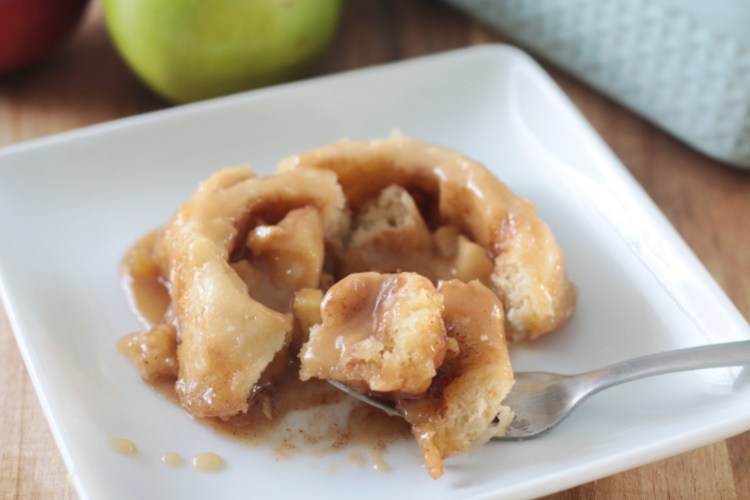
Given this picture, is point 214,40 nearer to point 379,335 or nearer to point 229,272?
point 229,272

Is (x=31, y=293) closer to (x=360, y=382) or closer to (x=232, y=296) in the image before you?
(x=232, y=296)

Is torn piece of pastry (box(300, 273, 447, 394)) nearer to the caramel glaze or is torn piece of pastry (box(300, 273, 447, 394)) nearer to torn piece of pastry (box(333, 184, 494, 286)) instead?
the caramel glaze

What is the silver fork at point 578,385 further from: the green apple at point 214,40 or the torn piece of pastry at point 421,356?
the green apple at point 214,40

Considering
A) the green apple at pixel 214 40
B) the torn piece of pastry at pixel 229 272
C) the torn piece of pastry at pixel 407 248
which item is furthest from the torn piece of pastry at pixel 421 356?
the green apple at pixel 214 40

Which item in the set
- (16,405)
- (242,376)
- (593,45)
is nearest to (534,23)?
(593,45)

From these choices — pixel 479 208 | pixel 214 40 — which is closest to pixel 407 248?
pixel 479 208

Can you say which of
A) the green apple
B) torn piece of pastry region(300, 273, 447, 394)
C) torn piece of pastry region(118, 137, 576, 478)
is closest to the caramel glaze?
torn piece of pastry region(118, 137, 576, 478)
